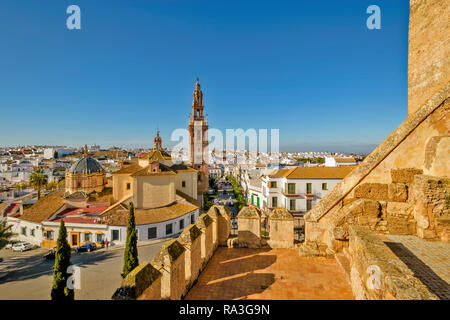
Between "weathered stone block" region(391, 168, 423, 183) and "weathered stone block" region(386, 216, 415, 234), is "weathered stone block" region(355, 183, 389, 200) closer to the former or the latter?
"weathered stone block" region(391, 168, 423, 183)


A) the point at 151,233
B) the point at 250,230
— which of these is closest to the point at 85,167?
the point at 151,233

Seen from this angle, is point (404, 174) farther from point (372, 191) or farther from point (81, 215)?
point (81, 215)

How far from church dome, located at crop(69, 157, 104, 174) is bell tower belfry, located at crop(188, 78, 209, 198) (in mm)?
16696

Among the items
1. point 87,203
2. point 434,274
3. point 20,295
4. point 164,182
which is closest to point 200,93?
point 164,182

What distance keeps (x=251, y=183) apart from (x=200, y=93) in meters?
20.7

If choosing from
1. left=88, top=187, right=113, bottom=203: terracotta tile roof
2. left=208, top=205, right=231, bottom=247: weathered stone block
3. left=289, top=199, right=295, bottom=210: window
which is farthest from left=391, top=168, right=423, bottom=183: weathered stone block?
left=88, top=187, right=113, bottom=203: terracotta tile roof

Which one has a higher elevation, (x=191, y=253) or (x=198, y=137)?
(x=198, y=137)

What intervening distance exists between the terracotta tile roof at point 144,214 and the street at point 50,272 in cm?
243

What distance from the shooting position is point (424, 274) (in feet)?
12.2

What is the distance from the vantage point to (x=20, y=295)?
15703 millimetres

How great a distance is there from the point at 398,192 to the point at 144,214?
24.9 metres

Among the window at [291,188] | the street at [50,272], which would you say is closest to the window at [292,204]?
the window at [291,188]

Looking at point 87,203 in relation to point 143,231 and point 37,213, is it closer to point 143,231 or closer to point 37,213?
point 37,213

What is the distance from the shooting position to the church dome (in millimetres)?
32594
